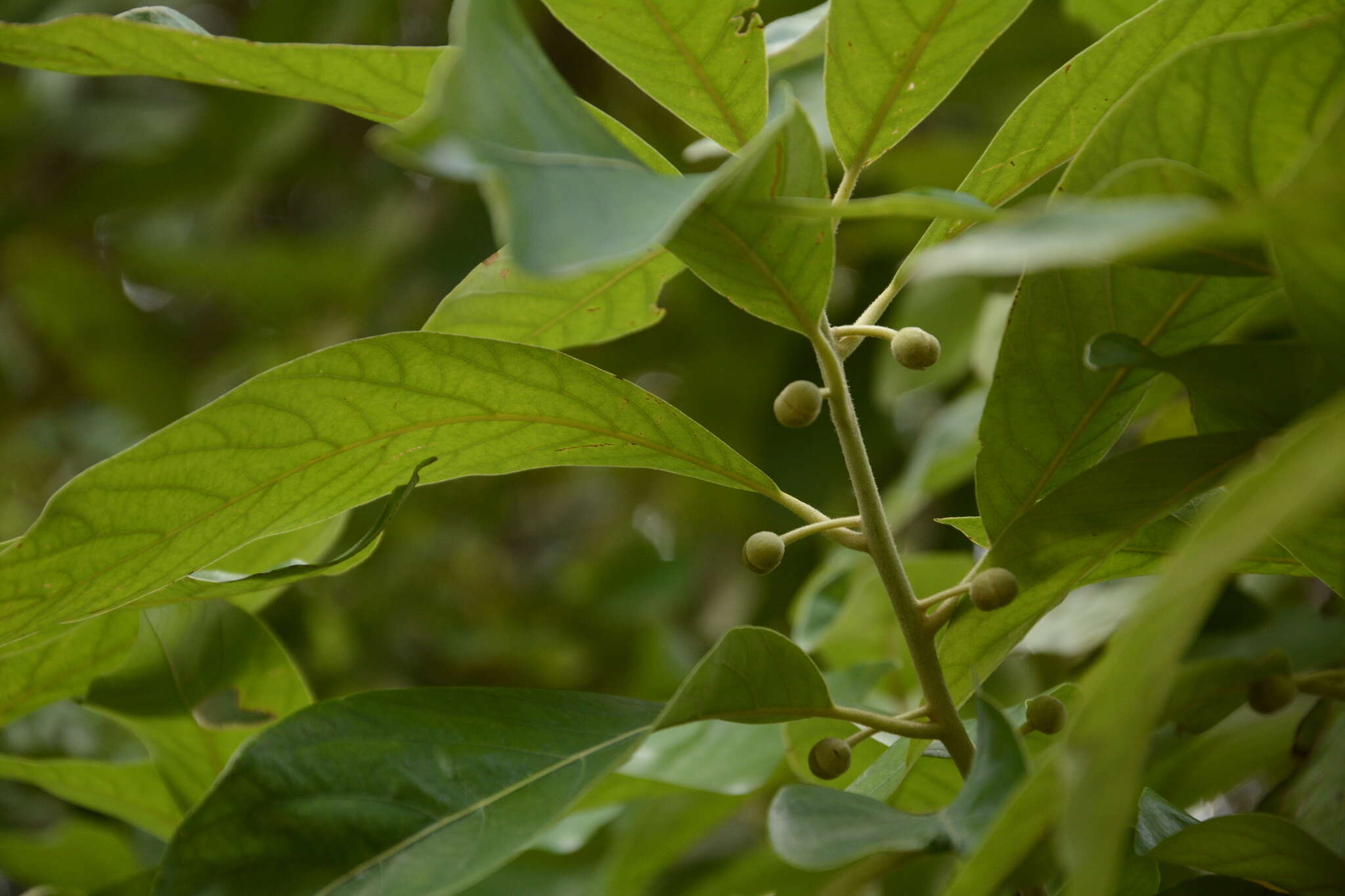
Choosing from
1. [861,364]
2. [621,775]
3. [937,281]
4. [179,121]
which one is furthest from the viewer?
[179,121]

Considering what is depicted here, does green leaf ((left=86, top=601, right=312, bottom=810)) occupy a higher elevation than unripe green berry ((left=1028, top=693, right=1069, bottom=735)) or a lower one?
higher

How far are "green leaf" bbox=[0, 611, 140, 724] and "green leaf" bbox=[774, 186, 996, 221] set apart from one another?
459 mm

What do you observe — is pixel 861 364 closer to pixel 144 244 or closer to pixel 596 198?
pixel 596 198

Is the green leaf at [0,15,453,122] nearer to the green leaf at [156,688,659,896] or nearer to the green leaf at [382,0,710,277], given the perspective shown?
the green leaf at [382,0,710,277]

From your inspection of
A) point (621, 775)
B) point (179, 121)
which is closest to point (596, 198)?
point (621, 775)

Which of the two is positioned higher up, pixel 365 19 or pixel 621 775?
pixel 365 19

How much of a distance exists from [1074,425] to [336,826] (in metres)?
0.32

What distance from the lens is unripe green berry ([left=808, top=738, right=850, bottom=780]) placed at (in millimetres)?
467

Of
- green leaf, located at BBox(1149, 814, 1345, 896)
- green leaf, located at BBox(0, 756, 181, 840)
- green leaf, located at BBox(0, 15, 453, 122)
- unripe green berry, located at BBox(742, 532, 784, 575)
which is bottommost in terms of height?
green leaf, located at BBox(1149, 814, 1345, 896)

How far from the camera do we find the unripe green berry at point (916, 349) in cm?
45

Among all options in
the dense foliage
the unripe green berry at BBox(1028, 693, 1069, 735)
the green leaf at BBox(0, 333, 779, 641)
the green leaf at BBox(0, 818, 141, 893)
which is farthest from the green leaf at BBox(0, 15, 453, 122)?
the green leaf at BBox(0, 818, 141, 893)

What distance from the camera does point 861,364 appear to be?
4.98 ft

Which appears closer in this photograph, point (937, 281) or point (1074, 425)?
point (1074, 425)

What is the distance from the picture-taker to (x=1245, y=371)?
0.39 meters
